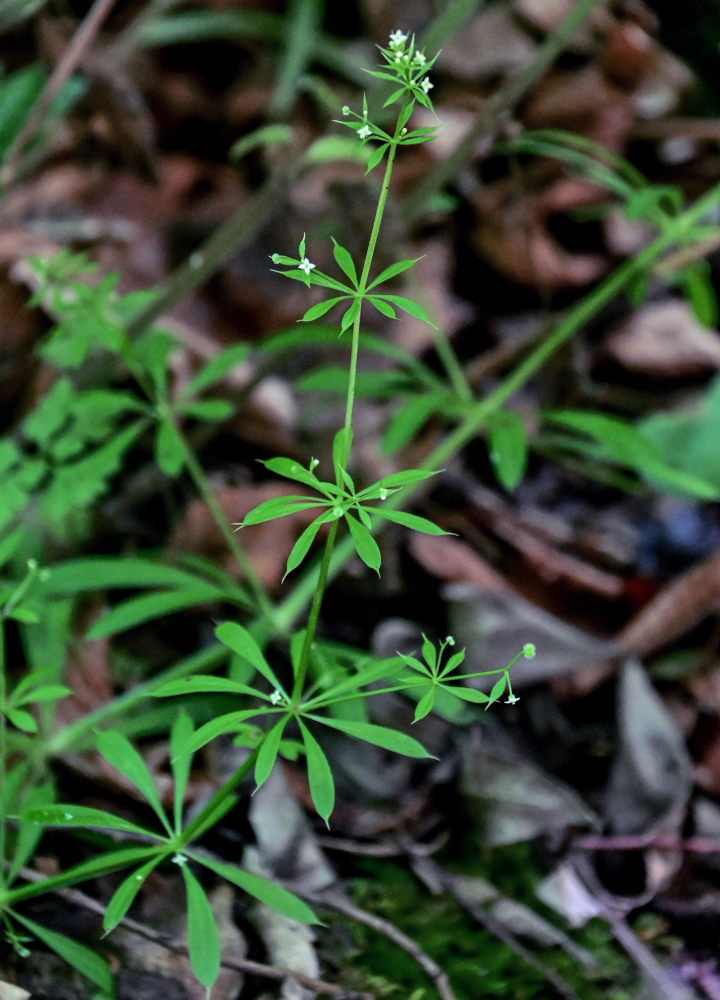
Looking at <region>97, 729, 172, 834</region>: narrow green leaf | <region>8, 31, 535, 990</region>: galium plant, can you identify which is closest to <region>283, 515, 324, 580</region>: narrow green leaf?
<region>8, 31, 535, 990</region>: galium plant

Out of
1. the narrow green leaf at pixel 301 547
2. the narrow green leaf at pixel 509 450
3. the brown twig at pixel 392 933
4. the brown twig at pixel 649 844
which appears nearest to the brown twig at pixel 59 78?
the narrow green leaf at pixel 509 450

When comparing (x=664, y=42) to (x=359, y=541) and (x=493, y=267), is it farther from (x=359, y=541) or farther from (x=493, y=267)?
(x=359, y=541)

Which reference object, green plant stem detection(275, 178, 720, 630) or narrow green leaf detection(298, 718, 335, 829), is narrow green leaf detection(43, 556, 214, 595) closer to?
green plant stem detection(275, 178, 720, 630)

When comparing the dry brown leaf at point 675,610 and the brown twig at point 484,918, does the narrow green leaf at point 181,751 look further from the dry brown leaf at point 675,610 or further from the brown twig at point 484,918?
the dry brown leaf at point 675,610

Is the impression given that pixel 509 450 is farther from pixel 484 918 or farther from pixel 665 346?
pixel 665 346

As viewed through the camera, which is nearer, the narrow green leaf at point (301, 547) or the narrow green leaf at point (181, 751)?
the narrow green leaf at point (301, 547)

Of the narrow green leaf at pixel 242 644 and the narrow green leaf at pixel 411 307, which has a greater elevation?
the narrow green leaf at pixel 411 307
